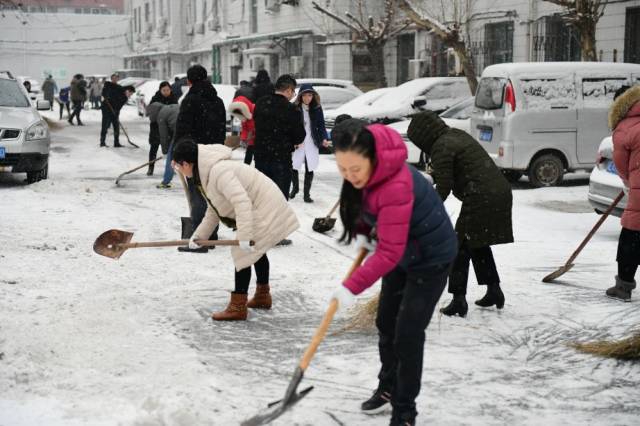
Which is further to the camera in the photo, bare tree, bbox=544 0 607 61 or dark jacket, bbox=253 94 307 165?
bare tree, bbox=544 0 607 61

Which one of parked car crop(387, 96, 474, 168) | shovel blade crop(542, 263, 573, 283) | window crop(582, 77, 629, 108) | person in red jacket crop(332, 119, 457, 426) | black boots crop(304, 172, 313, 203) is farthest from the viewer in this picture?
parked car crop(387, 96, 474, 168)

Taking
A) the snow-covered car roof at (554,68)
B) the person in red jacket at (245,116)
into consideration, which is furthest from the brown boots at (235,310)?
the snow-covered car roof at (554,68)

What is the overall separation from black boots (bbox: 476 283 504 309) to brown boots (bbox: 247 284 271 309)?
5.24 ft

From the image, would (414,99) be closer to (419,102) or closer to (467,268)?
(419,102)

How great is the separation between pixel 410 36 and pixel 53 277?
21710 millimetres

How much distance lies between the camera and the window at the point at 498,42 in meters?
21.7

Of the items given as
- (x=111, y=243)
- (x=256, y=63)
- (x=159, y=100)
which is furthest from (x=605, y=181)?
(x=256, y=63)

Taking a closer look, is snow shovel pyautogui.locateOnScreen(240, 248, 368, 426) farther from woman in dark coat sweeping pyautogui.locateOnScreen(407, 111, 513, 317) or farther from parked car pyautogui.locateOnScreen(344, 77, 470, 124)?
parked car pyautogui.locateOnScreen(344, 77, 470, 124)

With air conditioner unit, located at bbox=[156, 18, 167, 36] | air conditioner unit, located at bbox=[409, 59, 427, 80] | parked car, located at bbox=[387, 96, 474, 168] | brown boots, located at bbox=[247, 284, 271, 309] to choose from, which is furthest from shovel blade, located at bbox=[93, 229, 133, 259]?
air conditioner unit, located at bbox=[156, 18, 167, 36]

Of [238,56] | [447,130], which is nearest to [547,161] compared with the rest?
[447,130]

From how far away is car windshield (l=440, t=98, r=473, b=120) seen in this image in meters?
14.7

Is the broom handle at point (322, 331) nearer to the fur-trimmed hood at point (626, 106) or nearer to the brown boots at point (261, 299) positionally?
the brown boots at point (261, 299)

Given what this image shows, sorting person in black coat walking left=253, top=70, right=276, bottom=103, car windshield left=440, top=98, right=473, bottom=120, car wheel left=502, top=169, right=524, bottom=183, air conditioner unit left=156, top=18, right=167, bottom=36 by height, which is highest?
air conditioner unit left=156, top=18, right=167, bottom=36

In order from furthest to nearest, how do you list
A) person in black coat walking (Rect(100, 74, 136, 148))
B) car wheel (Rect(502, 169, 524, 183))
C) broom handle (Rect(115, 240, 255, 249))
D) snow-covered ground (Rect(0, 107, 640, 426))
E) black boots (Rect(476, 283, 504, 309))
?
person in black coat walking (Rect(100, 74, 136, 148)) → car wheel (Rect(502, 169, 524, 183)) → black boots (Rect(476, 283, 504, 309)) → broom handle (Rect(115, 240, 255, 249)) → snow-covered ground (Rect(0, 107, 640, 426))
